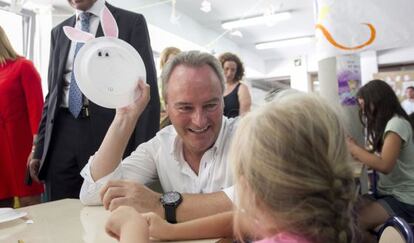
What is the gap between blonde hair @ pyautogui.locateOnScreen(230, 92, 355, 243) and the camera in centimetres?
60

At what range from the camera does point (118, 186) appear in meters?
1.07

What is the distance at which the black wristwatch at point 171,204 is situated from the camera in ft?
3.33

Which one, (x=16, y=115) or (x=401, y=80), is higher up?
(x=401, y=80)

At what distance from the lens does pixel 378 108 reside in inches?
87.4

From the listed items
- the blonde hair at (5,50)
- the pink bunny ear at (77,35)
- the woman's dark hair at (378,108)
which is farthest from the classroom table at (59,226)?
the woman's dark hair at (378,108)

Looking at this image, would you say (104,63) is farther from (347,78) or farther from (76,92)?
(347,78)

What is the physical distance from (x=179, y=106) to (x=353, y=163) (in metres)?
0.69

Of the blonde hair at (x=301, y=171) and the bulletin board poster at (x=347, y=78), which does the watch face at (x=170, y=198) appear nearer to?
the blonde hair at (x=301, y=171)

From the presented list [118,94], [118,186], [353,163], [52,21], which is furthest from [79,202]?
[52,21]

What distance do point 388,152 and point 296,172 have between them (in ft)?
5.34

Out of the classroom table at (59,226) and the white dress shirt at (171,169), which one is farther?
the white dress shirt at (171,169)

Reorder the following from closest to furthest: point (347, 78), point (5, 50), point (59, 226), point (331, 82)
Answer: point (59, 226) < point (5, 50) < point (347, 78) < point (331, 82)

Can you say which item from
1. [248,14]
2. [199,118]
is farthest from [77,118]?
[248,14]

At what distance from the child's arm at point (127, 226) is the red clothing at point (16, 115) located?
1474mm
